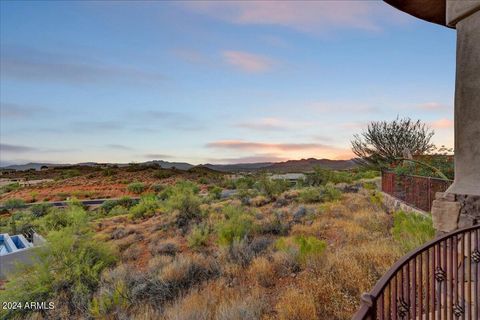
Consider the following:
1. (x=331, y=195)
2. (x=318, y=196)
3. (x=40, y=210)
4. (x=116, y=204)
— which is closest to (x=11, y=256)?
(x=40, y=210)

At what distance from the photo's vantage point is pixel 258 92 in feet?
68.9

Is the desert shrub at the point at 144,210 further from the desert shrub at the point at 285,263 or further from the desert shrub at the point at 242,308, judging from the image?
the desert shrub at the point at 242,308

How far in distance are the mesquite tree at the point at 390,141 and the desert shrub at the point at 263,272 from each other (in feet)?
50.2

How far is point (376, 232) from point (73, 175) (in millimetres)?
68515

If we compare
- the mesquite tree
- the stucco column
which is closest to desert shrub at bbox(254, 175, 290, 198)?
the mesquite tree

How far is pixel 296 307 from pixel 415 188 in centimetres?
876

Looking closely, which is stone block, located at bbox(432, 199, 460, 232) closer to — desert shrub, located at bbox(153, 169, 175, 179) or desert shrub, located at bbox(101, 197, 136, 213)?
desert shrub, located at bbox(101, 197, 136, 213)

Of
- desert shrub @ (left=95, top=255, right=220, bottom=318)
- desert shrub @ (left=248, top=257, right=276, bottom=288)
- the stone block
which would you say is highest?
the stone block

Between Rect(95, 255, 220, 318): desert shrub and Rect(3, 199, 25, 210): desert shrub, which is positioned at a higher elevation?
Rect(95, 255, 220, 318): desert shrub

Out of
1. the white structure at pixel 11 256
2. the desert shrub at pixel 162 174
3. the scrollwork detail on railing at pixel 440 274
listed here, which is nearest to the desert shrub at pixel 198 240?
the white structure at pixel 11 256

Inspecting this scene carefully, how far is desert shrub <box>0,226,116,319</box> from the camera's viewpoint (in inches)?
263

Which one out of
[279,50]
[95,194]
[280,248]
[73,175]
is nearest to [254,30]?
[279,50]

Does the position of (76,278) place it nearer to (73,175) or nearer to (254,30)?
(254,30)

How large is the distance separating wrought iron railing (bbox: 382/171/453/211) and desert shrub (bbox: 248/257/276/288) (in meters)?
5.79
